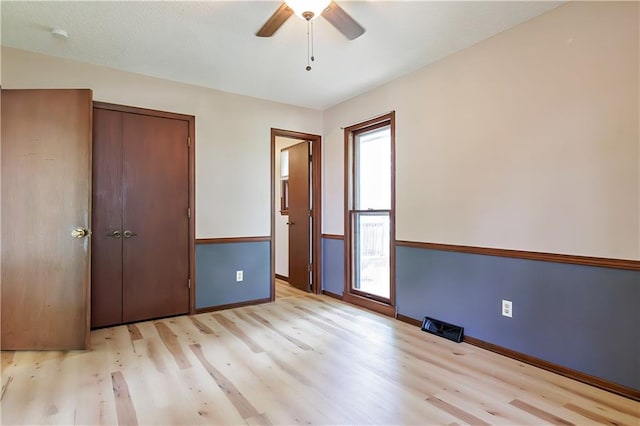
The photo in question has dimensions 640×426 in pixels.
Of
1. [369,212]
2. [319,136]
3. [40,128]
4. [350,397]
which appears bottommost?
[350,397]

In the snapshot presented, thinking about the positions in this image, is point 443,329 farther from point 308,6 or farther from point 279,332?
point 308,6

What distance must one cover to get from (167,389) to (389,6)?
2827 mm

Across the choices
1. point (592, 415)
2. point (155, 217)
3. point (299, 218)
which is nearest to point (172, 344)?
point (155, 217)

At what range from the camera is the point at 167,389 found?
2076 mm

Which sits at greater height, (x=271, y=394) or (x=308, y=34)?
(x=308, y=34)

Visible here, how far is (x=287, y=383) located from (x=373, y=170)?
8.30 ft

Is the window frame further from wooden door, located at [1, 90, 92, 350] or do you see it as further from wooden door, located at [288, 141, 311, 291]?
wooden door, located at [1, 90, 92, 350]

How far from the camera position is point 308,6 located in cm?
194

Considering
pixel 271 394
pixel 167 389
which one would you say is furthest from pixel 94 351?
pixel 271 394

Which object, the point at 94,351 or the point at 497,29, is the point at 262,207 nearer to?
the point at 94,351

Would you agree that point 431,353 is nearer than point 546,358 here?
No

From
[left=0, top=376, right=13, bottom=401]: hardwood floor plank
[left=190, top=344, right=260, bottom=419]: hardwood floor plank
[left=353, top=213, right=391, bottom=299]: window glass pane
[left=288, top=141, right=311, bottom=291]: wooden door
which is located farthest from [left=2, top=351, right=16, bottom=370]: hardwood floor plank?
[left=353, top=213, right=391, bottom=299]: window glass pane

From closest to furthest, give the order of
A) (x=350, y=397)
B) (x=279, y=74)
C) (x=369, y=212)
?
(x=350, y=397)
(x=279, y=74)
(x=369, y=212)

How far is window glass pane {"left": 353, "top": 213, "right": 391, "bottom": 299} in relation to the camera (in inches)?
148
